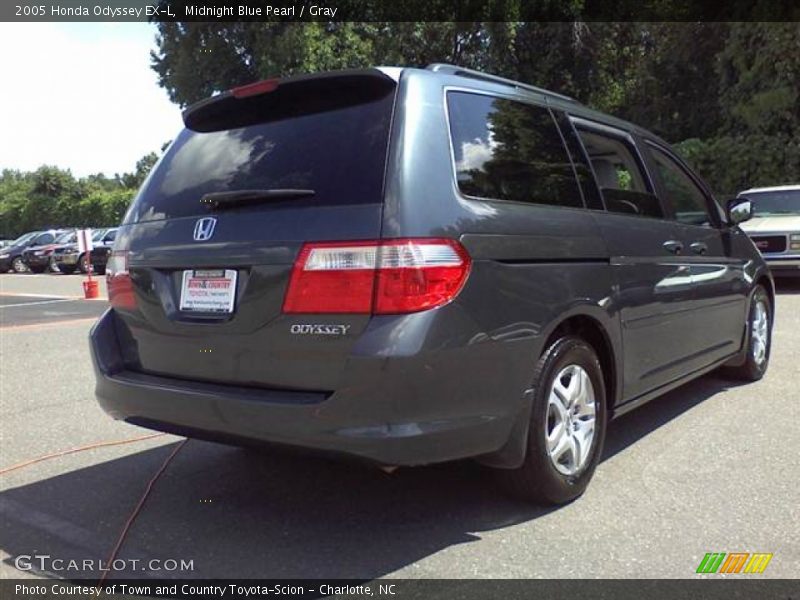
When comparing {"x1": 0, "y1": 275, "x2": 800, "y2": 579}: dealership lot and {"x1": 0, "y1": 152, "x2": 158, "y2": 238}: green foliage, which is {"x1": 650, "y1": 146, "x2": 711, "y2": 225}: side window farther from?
{"x1": 0, "y1": 152, "x2": 158, "y2": 238}: green foliage

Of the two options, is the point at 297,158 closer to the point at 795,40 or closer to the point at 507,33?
the point at 795,40

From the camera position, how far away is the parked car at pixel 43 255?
27528 millimetres

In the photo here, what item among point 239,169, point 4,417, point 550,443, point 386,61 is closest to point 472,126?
point 239,169

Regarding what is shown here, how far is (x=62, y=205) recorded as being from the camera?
5509 cm

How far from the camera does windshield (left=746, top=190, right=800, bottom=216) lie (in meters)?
12.6

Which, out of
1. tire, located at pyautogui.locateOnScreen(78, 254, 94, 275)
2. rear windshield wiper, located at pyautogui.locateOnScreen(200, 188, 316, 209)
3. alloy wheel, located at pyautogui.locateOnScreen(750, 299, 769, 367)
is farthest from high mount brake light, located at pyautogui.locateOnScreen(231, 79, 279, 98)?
tire, located at pyautogui.locateOnScreen(78, 254, 94, 275)

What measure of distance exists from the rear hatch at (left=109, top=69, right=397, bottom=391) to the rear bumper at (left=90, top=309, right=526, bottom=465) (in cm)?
8

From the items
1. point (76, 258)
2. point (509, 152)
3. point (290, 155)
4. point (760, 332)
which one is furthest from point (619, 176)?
point (76, 258)

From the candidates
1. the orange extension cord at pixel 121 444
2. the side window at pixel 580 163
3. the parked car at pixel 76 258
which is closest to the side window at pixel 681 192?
the side window at pixel 580 163

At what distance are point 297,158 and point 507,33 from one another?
2168 centimetres

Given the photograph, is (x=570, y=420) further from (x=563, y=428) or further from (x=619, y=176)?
(x=619, y=176)

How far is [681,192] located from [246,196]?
3.09 m

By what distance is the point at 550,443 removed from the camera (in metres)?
3.24

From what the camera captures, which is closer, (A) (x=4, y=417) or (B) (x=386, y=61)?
(A) (x=4, y=417)
